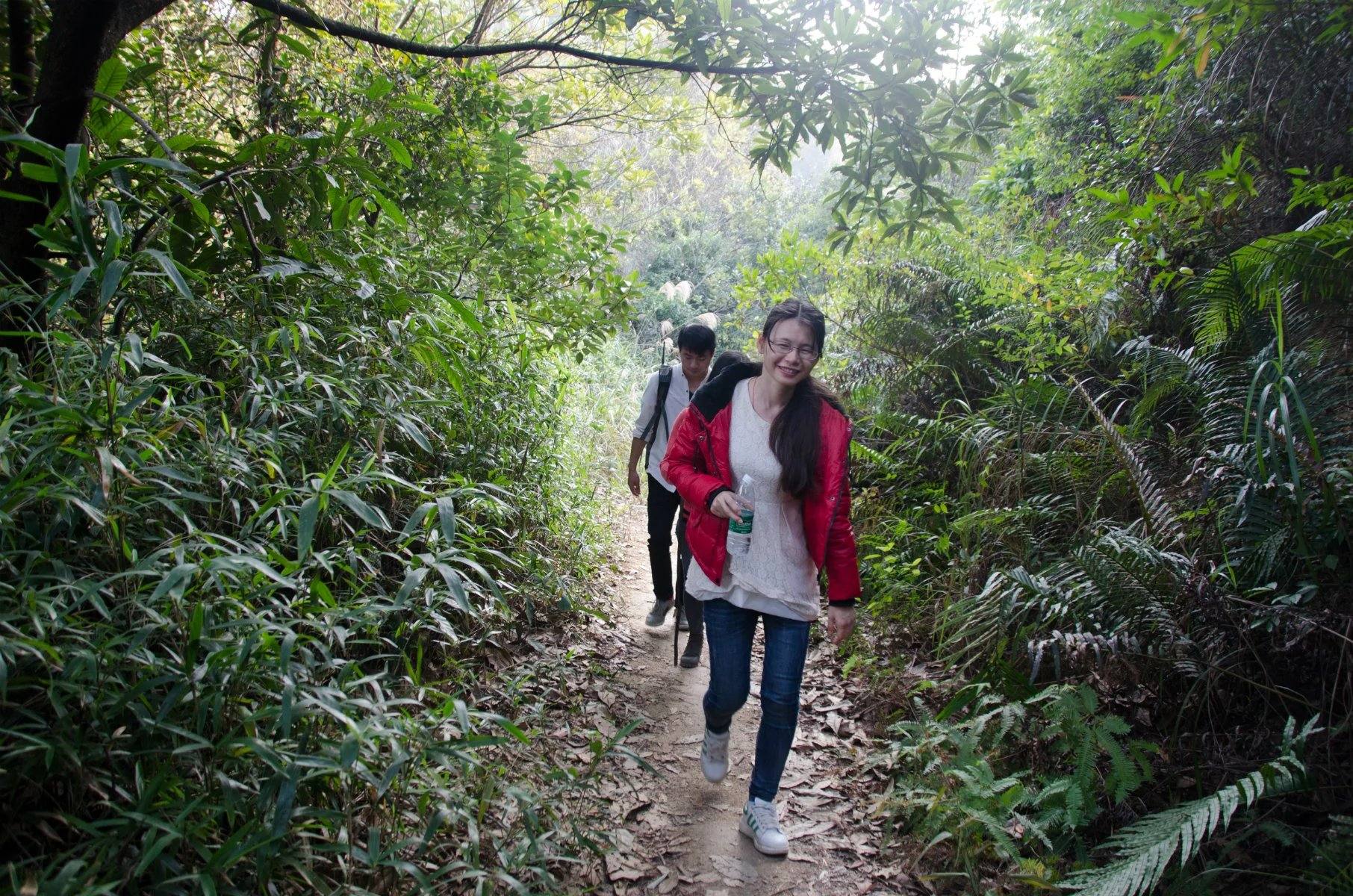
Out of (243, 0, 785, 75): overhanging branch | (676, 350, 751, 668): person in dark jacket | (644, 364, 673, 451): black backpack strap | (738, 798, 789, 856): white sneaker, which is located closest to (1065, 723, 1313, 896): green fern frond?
(738, 798, 789, 856): white sneaker

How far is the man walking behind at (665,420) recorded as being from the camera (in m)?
5.09

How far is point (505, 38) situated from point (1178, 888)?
33.0 feet

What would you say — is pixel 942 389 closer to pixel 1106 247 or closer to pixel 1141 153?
pixel 1106 247

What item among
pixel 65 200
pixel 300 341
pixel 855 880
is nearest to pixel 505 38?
pixel 300 341

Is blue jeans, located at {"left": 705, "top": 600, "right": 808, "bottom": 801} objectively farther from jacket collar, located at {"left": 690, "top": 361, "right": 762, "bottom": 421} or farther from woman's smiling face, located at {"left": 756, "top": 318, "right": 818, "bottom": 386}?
woman's smiling face, located at {"left": 756, "top": 318, "right": 818, "bottom": 386}

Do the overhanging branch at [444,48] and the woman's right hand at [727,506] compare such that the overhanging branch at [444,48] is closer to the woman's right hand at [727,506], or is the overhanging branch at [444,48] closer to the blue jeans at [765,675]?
the woman's right hand at [727,506]

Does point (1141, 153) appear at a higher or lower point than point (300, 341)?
higher

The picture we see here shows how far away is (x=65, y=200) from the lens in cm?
238

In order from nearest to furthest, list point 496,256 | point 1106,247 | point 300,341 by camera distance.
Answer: point 300,341
point 496,256
point 1106,247

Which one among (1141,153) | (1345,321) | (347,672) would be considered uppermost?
(1141,153)

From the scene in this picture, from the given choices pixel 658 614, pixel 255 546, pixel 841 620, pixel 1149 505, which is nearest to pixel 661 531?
pixel 658 614

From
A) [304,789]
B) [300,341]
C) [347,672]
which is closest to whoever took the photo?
[304,789]

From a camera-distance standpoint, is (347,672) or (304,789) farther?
(347,672)

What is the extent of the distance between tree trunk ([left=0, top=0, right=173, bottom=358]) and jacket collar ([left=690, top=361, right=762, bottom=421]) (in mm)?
2505
